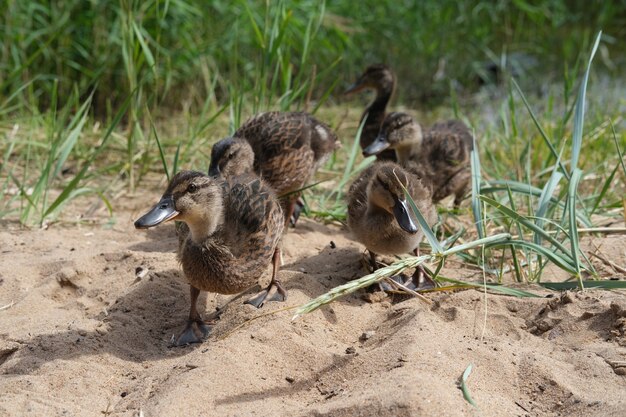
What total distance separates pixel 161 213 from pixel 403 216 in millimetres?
1343

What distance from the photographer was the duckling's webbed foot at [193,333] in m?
4.23

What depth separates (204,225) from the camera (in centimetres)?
444

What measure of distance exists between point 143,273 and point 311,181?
2.28 metres

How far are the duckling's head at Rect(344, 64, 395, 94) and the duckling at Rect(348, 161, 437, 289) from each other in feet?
10.1

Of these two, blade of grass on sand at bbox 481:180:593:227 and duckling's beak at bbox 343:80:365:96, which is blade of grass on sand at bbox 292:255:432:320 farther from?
duckling's beak at bbox 343:80:365:96

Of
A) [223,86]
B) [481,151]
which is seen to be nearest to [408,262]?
[481,151]

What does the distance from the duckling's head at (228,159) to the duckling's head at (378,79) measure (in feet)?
8.87

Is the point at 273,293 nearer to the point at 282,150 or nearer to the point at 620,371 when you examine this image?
the point at 282,150

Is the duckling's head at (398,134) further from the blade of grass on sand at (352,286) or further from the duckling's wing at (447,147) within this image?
the blade of grass on sand at (352,286)

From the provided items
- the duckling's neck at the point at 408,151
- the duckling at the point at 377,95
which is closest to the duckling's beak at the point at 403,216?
the duckling's neck at the point at 408,151

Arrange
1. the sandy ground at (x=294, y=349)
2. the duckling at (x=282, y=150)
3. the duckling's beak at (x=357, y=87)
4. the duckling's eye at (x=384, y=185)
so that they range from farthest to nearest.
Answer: the duckling's beak at (x=357, y=87) → the duckling at (x=282, y=150) → the duckling's eye at (x=384, y=185) → the sandy ground at (x=294, y=349)

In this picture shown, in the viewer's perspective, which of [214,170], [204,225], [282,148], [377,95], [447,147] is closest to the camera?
[204,225]

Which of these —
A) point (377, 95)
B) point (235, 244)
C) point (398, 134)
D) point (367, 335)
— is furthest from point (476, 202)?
point (377, 95)

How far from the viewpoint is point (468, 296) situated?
4422mm
